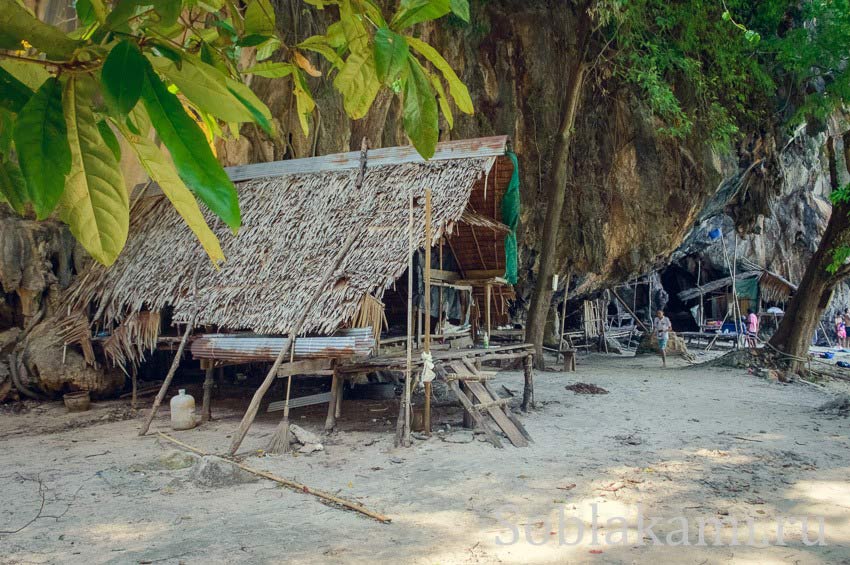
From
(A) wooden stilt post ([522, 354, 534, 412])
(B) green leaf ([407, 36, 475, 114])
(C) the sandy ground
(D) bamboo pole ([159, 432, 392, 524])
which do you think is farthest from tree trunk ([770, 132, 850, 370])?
(B) green leaf ([407, 36, 475, 114])

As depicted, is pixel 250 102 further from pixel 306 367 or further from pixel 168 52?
pixel 306 367

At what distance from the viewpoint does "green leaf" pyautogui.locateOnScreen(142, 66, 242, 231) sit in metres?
0.74

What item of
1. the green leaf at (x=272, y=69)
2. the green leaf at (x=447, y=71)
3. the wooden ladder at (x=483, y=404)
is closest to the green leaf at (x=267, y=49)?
the green leaf at (x=272, y=69)

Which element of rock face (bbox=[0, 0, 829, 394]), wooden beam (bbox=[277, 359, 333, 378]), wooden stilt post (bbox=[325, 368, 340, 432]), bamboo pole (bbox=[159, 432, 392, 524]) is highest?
rock face (bbox=[0, 0, 829, 394])

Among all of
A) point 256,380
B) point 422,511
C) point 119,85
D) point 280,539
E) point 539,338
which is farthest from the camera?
point 539,338

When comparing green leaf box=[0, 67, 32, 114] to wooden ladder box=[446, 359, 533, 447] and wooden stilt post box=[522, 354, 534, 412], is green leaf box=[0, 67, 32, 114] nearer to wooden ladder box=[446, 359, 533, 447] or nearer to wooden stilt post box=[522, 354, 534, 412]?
wooden ladder box=[446, 359, 533, 447]

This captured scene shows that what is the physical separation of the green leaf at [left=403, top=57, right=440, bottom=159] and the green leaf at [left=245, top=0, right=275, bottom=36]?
0.41 metres

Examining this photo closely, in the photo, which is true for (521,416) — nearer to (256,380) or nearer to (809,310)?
(256,380)

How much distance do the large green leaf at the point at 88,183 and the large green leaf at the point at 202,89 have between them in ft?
0.39

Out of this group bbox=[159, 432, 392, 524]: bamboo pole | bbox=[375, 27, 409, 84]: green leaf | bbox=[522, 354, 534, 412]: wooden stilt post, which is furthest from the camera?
bbox=[522, 354, 534, 412]: wooden stilt post

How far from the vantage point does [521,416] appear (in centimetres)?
802

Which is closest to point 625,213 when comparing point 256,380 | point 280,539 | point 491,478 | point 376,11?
point 256,380

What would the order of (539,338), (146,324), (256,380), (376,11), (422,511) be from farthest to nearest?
(539,338)
(256,380)
(146,324)
(422,511)
(376,11)

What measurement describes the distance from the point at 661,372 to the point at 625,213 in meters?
4.05
